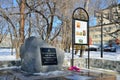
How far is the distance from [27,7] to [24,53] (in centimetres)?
944

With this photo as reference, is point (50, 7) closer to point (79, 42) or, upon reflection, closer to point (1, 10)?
point (1, 10)

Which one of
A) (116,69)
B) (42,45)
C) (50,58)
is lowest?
(116,69)

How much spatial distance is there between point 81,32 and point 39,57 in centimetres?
354

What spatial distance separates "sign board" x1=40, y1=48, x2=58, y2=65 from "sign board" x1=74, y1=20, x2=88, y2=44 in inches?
86.8

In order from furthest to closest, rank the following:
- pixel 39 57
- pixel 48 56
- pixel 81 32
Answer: pixel 81 32
pixel 48 56
pixel 39 57

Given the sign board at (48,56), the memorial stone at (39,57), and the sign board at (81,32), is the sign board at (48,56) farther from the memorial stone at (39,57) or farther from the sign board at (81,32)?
the sign board at (81,32)

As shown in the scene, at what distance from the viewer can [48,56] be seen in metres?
9.91

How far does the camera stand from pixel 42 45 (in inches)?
391

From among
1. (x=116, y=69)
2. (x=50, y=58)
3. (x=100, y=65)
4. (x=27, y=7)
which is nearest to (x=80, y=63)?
(x=100, y=65)

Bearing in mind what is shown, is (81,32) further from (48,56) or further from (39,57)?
(39,57)

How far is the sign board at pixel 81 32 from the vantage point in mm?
11906

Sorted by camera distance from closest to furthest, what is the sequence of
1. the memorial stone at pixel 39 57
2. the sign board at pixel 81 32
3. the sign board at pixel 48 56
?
1. the memorial stone at pixel 39 57
2. the sign board at pixel 48 56
3. the sign board at pixel 81 32

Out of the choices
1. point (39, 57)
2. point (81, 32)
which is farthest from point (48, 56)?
point (81, 32)

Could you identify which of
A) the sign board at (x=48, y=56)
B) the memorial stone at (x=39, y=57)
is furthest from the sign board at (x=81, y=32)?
the sign board at (x=48, y=56)
